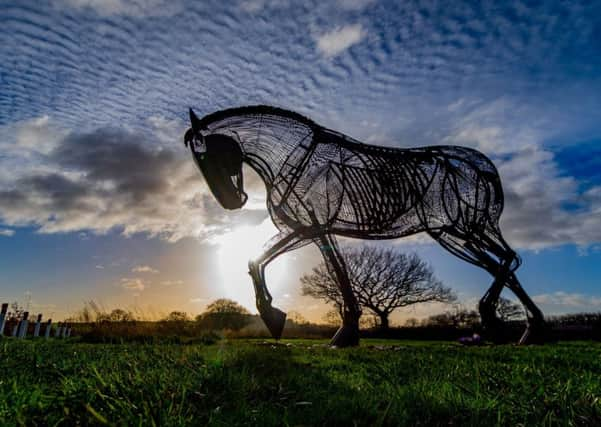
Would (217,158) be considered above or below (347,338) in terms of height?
above

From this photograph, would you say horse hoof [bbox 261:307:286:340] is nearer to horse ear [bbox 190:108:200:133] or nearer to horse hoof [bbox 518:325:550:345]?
horse ear [bbox 190:108:200:133]

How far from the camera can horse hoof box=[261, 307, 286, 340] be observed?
705 centimetres

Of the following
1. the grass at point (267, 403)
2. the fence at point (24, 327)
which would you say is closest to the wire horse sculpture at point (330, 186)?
the grass at point (267, 403)

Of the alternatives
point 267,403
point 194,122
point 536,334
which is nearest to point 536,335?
point 536,334

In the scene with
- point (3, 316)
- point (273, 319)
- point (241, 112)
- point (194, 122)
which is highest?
point (241, 112)

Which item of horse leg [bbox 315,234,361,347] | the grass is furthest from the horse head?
the grass

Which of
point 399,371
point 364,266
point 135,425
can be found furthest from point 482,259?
point 364,266

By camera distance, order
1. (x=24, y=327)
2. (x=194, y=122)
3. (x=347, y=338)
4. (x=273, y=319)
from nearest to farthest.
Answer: (x=194, y=122) < (x=273, y=319) < (x=347, y=338) < (x=24, y=327)

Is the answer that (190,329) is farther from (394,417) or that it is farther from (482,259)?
(394,417)

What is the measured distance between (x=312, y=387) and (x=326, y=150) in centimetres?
555

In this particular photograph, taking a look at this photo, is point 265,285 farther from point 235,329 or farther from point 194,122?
point 235,329

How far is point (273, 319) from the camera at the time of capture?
7062 mm

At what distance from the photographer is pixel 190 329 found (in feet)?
35.0

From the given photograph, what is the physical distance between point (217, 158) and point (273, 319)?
3151 mm
